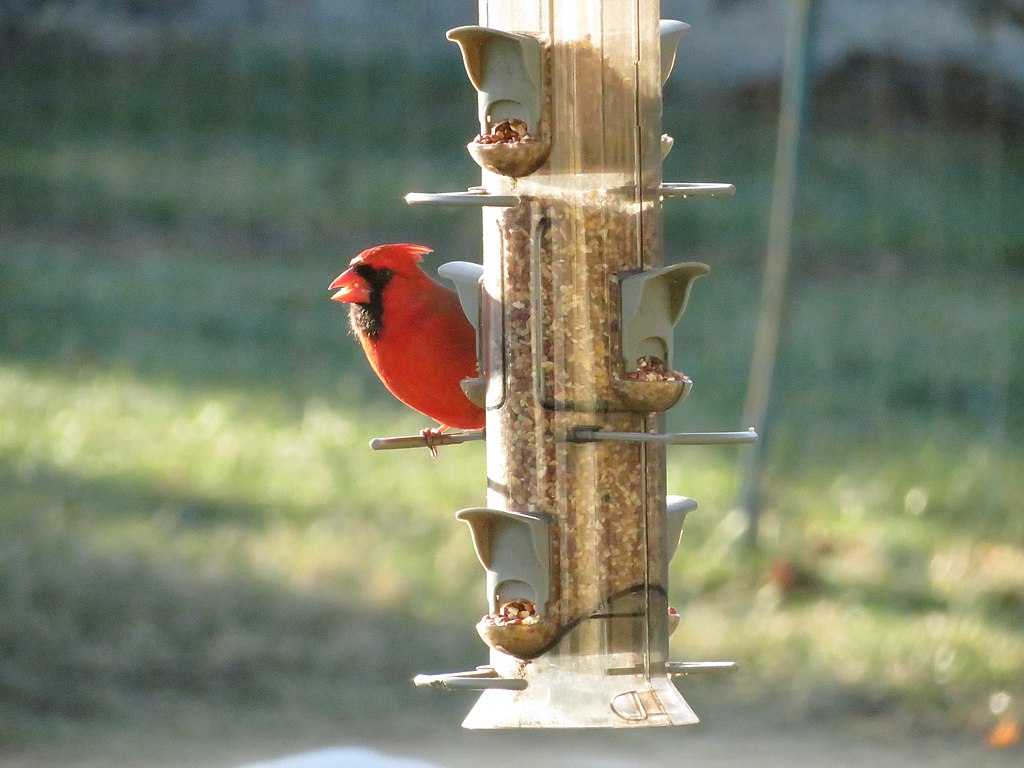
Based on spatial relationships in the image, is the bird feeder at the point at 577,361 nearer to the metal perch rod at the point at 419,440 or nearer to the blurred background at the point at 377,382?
the metal perch rod at the point at 419,440

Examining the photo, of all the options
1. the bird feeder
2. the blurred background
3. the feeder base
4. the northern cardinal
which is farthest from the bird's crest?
the blurred background

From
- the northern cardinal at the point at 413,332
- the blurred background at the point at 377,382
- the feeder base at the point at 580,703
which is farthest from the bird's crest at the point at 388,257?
the blurred background at the point at 377,382

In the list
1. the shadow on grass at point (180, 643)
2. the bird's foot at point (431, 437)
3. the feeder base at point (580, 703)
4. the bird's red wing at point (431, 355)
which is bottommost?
the shadow on grass at point (180, 643)

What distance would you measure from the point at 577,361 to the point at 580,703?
1.44 feet

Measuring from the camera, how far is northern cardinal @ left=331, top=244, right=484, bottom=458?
272 centimetres

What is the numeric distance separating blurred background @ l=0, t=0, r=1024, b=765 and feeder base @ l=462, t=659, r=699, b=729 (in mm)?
2388

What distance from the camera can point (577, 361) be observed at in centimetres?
229

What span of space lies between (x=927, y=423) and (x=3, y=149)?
3768 millimetres

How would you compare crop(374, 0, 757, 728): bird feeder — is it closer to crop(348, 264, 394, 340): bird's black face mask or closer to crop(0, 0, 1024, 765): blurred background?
crop(348, 264, 394, 340): bird's black face mask

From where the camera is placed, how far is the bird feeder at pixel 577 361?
7.24 feet

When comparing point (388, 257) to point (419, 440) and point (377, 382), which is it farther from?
point (377, 382)

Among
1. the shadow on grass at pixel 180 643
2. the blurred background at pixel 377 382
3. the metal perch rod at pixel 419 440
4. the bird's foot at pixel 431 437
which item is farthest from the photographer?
the blurred background at pixel 377 382

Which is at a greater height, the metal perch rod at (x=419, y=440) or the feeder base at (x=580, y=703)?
the metal perch rod at (x=419, y=440)

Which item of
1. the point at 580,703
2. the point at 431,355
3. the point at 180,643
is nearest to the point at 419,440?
the point at 431,355
